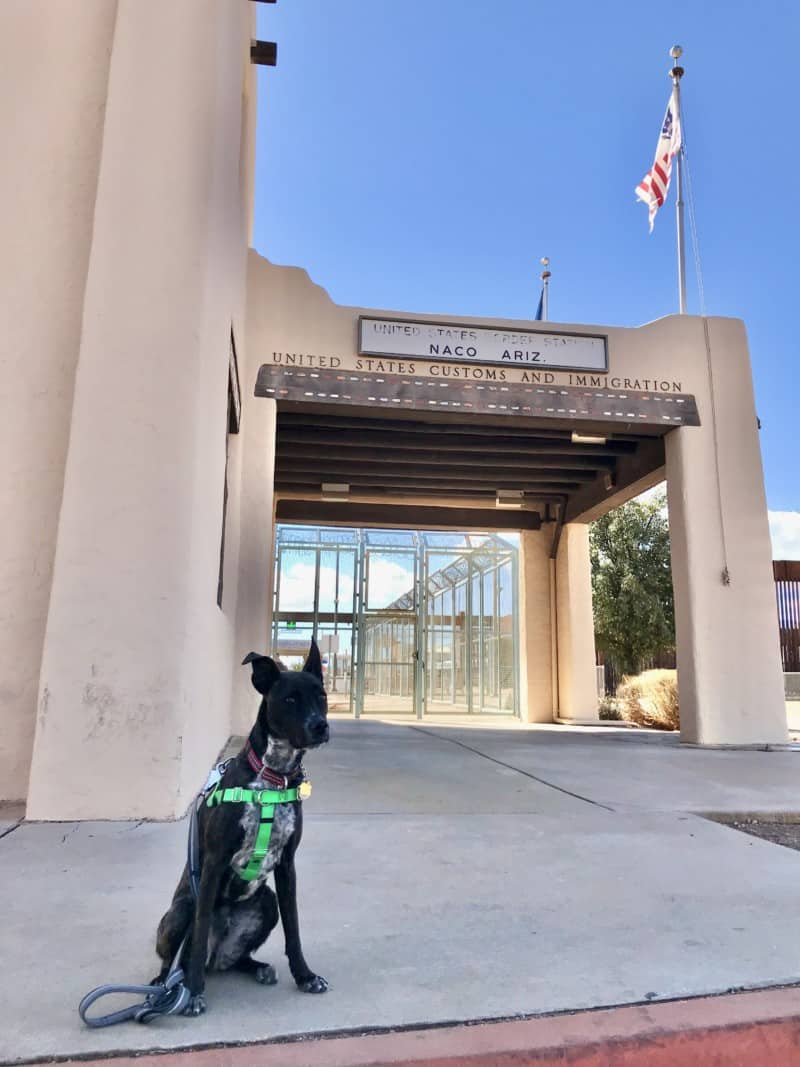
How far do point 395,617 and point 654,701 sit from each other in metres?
5.56

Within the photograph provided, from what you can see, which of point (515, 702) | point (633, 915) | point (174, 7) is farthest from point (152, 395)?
point (515, 702)

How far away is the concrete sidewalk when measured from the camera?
199 cm

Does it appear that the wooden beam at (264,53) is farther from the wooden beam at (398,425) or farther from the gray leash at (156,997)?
the gray leash at (156,997)

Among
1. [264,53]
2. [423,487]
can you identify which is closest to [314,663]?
[264,53]

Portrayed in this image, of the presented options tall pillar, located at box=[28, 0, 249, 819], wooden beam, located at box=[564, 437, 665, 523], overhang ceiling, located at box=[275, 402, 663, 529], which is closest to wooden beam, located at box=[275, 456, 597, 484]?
overhang ceiling, located at box=[275, 402, 663, 529]

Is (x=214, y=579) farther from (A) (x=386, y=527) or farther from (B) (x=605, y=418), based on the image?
(A) (x=386, y=527)

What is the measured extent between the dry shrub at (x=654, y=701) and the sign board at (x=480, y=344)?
22.0 feet

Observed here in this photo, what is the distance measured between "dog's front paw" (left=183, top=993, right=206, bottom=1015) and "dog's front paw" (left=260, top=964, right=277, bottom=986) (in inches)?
9.0

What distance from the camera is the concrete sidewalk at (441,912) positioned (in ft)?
6.52

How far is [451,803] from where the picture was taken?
5.02 meters

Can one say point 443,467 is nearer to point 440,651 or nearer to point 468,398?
point 468,398

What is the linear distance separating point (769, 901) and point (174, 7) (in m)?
6.51

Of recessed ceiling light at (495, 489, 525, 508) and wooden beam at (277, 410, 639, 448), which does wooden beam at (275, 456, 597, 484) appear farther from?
wooden beam at (277, 410, 639, 448)

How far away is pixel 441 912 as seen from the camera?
2.85 metres
